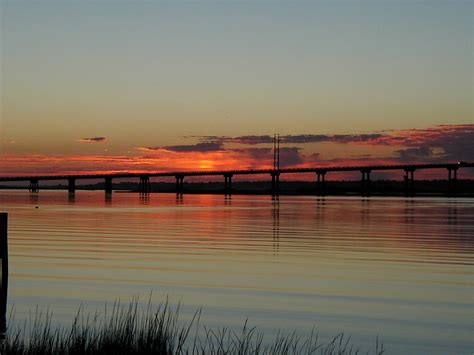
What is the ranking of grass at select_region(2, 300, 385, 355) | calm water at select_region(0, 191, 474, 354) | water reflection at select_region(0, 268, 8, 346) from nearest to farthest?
A: 1. grass at select_region(2, 300, 385, 355)
2. water reflection at select_region(0, 268, 8, 346)
3. calm water at select_region(0, 191, 474, 354)

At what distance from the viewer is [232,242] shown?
37344mm

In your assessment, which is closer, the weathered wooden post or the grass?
the grass

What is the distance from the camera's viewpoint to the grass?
39.5 ft

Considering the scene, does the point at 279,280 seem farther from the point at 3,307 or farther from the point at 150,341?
the point at 150,341

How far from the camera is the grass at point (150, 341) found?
1204cm

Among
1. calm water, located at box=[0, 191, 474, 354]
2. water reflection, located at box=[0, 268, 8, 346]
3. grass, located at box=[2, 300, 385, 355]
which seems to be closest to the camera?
grass, located at box=[2, 300, 385, 355]

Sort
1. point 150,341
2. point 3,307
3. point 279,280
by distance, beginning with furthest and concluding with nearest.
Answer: point 279,280 → point 3,307 → point 150,341

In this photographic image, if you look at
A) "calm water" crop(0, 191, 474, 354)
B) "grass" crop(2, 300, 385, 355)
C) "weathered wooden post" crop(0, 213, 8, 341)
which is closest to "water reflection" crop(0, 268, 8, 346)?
"weathered wooden post" crop(0, 213, 8, 341)

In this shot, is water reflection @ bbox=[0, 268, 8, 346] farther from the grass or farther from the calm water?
the calm water

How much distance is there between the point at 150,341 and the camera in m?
12.5

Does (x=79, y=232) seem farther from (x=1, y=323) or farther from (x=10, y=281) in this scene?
(x=1, y=323)

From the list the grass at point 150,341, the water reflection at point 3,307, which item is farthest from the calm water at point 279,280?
the grass at point 150,341

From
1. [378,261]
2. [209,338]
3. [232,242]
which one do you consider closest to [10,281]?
[209,338]

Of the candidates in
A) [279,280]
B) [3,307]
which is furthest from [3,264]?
[279,280]
